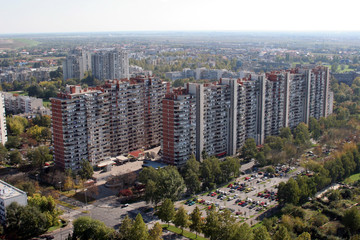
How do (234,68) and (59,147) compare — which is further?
(234,68)

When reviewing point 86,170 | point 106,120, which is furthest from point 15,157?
point 106,120

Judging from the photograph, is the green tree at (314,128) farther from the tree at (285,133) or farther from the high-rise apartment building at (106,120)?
the high-rise apartment building at (106,120)

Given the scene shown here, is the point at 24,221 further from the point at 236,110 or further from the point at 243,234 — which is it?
the point at 236,110

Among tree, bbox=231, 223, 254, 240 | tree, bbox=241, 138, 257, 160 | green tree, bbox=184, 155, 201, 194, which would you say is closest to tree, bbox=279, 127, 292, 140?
tree, bbox=241, 138, 257, 160

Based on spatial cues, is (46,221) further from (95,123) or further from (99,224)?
(95,123)

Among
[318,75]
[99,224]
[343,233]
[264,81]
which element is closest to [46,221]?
[99,224]

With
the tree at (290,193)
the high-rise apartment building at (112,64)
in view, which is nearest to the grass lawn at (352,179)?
the tree at (290,193)

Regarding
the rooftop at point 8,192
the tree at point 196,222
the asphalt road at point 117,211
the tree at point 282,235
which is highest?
the rooftop at point 8,192
